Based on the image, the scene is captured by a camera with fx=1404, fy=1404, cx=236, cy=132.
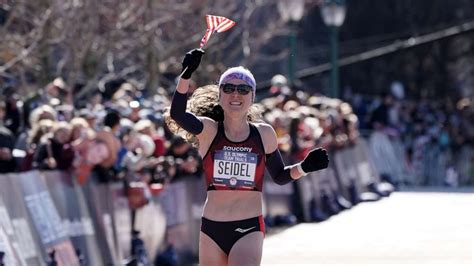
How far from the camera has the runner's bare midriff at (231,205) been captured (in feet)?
30.5

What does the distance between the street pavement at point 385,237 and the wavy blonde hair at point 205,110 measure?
20.5 ft

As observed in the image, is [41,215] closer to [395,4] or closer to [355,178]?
[355,178]

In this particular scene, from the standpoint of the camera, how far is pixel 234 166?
9273mm

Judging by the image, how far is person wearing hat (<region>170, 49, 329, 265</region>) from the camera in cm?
919

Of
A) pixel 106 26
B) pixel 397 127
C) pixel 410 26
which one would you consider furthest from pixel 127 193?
pixel 410 26

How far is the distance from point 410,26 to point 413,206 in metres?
18.3

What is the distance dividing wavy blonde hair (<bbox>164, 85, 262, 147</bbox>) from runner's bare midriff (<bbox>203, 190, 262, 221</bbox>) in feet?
1.49

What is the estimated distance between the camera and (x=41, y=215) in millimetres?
12414

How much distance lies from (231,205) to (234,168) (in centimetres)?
25

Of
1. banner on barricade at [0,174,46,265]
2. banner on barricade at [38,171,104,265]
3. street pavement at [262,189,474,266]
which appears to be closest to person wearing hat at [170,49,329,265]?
banner on barricade at [0,174,46,265]

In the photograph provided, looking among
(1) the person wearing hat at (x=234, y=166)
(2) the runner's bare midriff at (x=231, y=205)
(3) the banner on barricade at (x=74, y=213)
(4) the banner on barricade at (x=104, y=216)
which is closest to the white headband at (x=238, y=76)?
(1) the person wearing hat at (x=234, y=166)

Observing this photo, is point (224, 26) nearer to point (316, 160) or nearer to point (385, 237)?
point (316, 160)

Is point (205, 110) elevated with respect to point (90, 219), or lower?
elevated

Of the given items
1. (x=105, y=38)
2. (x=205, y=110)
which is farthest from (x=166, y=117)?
(x=105, y=38)
